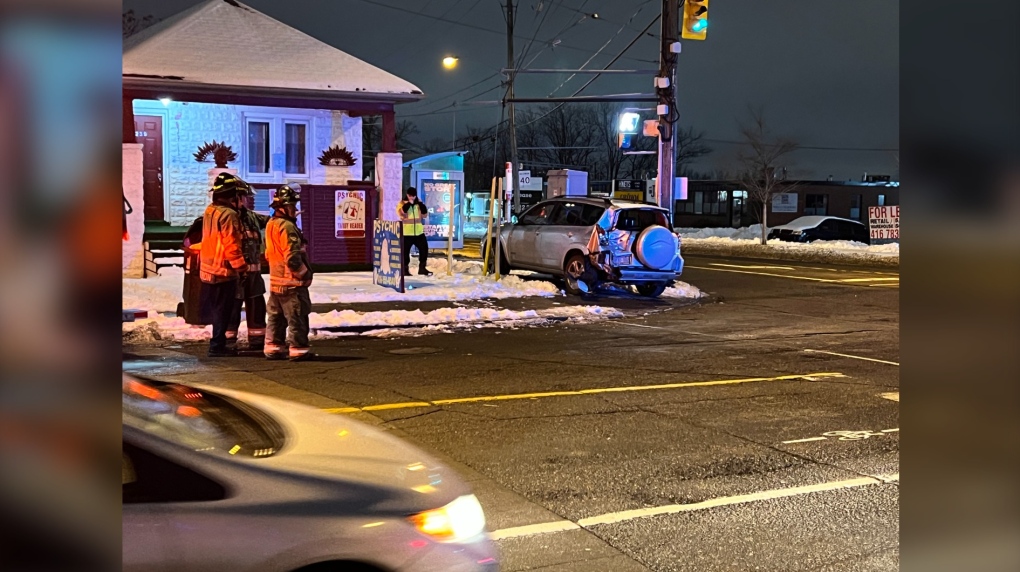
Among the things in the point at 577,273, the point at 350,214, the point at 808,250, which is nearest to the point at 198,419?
the point at 577,273

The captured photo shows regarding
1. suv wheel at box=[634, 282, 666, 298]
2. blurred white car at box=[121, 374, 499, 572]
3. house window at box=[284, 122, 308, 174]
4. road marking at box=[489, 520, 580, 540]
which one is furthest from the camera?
house window at box=[284, 122, 308, 174]

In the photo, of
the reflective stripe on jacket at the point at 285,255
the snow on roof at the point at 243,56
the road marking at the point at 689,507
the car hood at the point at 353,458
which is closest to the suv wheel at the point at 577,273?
the snow on roof at the point at 243,56

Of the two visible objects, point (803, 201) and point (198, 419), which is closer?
point (198, 419)

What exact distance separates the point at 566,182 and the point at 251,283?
18.9 metres

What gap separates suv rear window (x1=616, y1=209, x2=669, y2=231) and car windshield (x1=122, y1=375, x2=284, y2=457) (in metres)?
14.1

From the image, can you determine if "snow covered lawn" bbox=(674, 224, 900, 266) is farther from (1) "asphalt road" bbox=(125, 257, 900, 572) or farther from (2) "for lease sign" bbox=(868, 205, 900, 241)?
(1) "asphalt road" bbox=(125, 257, 900, 572)

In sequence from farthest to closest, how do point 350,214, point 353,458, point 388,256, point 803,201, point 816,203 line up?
point 816,203 → point 803,201 → point 350,214 → point 388,256 → point 353,458

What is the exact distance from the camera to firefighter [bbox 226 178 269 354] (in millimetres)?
10516

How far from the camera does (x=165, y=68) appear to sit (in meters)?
20.5

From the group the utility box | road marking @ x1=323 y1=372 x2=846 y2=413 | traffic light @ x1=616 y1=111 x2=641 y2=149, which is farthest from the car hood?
the utility box

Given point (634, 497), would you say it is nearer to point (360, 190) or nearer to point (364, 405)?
point (364, 405)

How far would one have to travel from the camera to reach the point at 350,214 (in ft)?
72.8

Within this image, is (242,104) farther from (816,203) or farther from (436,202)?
(816,203)
